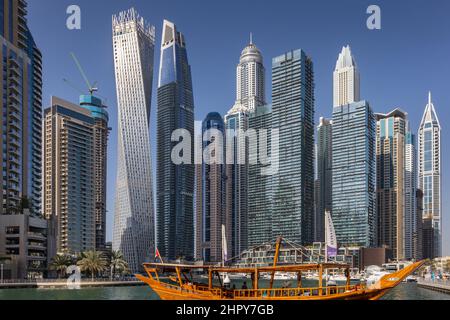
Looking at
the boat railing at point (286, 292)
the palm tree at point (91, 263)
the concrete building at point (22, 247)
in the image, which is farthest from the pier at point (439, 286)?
the concrete building at point (22, 247)

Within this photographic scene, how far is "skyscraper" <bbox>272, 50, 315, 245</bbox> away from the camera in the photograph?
10412 cm

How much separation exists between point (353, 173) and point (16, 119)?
67.6m

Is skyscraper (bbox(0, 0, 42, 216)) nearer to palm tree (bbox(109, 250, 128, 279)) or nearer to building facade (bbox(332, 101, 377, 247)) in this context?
palm tree (bbox(109, 250, 128, 279))

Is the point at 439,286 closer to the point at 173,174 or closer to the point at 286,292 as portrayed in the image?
the point at 286,292

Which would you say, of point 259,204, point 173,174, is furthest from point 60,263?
point 173,174

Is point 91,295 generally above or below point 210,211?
below

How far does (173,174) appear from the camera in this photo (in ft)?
453

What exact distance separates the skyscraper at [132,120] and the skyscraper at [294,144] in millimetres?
26865

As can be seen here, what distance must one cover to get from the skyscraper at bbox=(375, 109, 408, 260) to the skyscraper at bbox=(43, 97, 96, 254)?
71761 mm

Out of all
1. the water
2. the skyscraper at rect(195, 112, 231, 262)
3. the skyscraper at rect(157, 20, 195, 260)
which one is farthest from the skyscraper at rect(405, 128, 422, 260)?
the water

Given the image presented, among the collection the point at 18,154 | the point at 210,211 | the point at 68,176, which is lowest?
the point at 210,211

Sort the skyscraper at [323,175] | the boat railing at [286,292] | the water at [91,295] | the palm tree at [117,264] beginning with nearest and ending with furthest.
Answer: the boat railing at [286,292]
the water at [91,295]
the palm tree at [117,264]
the skyscraper at [323,175]

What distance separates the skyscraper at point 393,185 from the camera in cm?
12775

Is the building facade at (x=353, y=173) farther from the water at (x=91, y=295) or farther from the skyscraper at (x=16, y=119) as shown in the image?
the skyscraper at (x=16, y=119)
